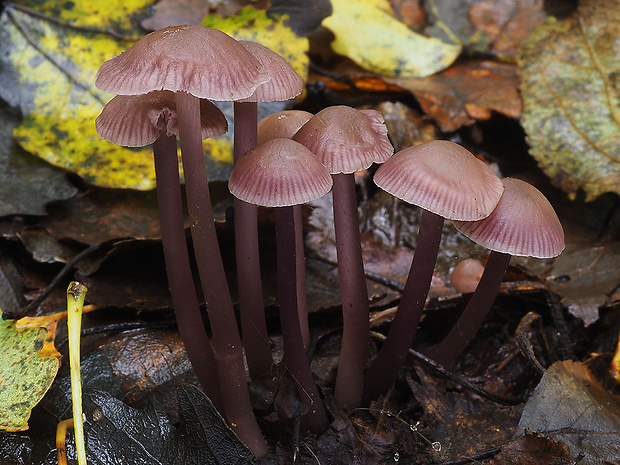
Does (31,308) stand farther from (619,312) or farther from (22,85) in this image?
(619,312)

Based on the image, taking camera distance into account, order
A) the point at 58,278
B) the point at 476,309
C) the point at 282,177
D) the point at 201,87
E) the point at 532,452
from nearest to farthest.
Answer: the point at 201,87 < the point at 282,177 < the point at 532,452 < the point at 476,309 < the point at 58,278

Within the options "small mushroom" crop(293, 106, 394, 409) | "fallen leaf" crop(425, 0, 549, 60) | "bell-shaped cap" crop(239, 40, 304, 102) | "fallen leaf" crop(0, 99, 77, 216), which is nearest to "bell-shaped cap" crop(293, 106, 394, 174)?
"small mushroom" crop(293, 106, 394, 409)

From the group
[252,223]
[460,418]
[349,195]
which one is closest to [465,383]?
[460,418]

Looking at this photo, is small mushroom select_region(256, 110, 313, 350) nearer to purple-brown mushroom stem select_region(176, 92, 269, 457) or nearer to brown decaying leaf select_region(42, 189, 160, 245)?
purple-brown mushroom stem select_region(176, 92, 269, 457)

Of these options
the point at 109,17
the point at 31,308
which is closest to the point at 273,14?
the point at 109,17

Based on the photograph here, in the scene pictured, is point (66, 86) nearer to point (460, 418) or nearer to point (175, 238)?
point (175, 238)

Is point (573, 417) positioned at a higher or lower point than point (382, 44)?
lower

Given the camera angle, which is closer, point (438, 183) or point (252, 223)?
point (438, 183)
